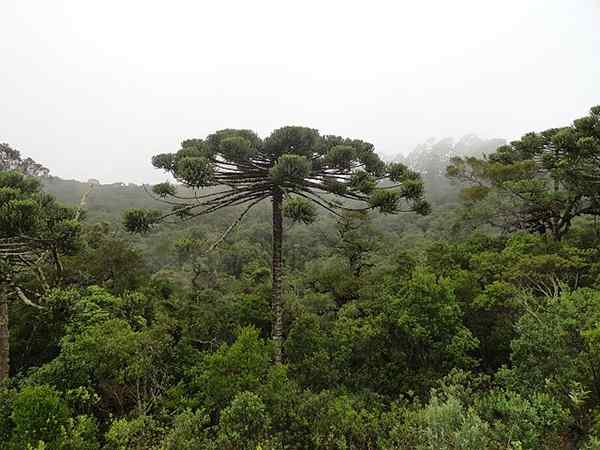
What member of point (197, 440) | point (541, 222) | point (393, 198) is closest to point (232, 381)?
point (197, 440)

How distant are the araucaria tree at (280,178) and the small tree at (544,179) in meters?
7.92

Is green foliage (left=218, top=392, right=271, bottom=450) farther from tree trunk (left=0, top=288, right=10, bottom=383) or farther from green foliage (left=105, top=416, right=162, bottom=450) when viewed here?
tree trunk (left=0, top=288, right=10, bottom=383)

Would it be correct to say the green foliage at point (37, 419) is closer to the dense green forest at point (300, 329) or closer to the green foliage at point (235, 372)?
the dense green forest at point (300, 329)

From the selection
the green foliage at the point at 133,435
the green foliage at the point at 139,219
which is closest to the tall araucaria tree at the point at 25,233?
the green foliage at the point at 139,219

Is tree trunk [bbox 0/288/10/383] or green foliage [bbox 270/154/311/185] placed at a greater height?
green foliage [bbox 270/154/311/185]

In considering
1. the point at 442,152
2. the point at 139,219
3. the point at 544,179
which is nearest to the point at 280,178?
the point at 139,219

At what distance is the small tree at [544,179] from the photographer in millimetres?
13203

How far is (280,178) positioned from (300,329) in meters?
4.75

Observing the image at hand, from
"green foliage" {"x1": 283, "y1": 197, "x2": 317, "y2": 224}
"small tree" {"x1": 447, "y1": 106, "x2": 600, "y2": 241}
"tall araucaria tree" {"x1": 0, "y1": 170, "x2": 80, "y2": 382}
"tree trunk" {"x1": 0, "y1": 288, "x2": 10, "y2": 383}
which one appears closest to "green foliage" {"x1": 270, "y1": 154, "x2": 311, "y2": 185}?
"green foliage" {"x1": 283, "y1": 197, "x2": 317, "y2": 224}

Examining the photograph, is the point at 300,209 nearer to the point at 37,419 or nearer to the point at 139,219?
the point at 139,219

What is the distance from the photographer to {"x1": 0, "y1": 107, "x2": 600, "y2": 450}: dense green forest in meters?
6.21

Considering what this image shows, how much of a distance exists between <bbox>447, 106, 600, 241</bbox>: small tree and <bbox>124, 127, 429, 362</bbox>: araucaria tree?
7917 millimetres

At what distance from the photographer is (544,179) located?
16641 mm

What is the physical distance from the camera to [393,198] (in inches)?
347
